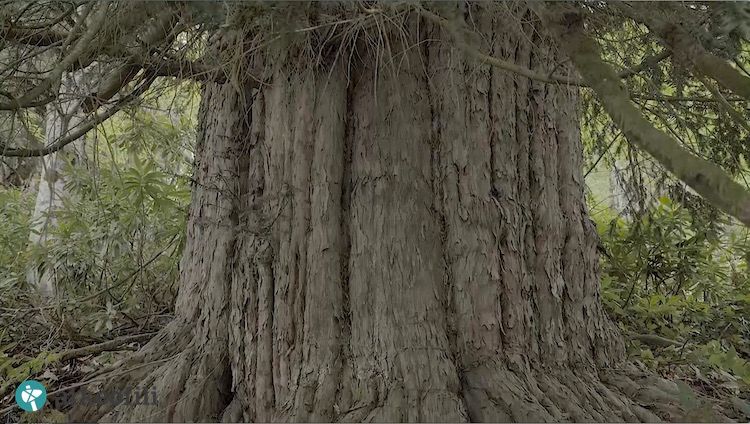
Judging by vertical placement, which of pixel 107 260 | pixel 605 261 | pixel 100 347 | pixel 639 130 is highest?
pixel 605 261

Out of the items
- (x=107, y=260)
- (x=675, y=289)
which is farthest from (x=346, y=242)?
(x=675, y=289)

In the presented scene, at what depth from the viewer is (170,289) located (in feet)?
12.4

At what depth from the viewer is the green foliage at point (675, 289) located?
3324 millimetres

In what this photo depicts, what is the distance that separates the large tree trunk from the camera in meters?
2.30

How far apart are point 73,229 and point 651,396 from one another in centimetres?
343

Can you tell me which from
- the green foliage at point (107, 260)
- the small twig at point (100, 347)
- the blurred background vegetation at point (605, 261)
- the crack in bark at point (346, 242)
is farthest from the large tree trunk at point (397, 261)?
the green foliage at point (107, 260)

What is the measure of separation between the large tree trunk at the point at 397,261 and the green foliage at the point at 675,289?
0.85 metres

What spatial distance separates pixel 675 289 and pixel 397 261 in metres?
2.51

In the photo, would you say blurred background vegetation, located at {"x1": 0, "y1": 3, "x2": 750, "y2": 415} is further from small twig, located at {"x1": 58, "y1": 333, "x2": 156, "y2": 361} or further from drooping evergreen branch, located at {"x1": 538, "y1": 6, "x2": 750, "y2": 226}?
drooping evergreen branch, located at {"x1": 538, "y1": 6, "x2": 750, "y2": 226}

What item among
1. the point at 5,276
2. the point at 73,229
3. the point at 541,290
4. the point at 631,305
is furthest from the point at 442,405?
the point at 5,276

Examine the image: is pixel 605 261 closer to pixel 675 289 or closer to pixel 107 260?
pixel 675 289

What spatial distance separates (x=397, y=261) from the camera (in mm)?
2342

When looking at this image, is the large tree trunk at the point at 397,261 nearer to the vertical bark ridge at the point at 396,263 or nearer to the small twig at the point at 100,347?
the vertical bark ridge at the point at 396,263

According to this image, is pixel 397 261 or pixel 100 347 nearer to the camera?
pixel 397 261
